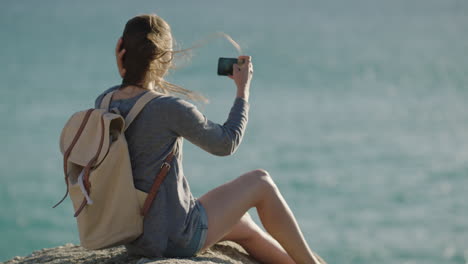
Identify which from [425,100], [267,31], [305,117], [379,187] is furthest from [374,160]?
[267,31]

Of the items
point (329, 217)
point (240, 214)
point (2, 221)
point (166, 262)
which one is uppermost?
point (240, 214)

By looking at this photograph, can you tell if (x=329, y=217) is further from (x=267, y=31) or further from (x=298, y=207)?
(x=267, y=31)

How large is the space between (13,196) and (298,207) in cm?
474

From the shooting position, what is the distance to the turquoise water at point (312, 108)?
35.8 ft

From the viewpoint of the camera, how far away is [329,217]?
37.0ft

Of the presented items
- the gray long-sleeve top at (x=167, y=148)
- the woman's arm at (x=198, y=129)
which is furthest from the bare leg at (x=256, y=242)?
the woman's arm at (x=198, y=129)

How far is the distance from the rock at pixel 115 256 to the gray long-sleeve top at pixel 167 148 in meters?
0.12

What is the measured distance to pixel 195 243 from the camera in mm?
3127

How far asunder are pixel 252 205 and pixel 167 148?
551 millimetres

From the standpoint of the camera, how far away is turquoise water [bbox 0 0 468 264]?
1091cm

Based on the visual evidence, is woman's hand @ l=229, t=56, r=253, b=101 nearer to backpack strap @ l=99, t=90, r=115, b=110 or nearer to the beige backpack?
the beige backpack

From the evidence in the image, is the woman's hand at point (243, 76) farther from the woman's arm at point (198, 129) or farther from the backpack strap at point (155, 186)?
the backpack strap at point (155, 186)

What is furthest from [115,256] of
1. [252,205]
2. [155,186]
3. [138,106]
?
[138,106]

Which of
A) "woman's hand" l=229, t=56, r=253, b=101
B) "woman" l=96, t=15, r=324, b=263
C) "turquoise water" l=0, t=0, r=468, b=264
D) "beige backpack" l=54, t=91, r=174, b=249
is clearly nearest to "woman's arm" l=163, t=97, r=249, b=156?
"woman" l=96, t=15, r=324, b=263
